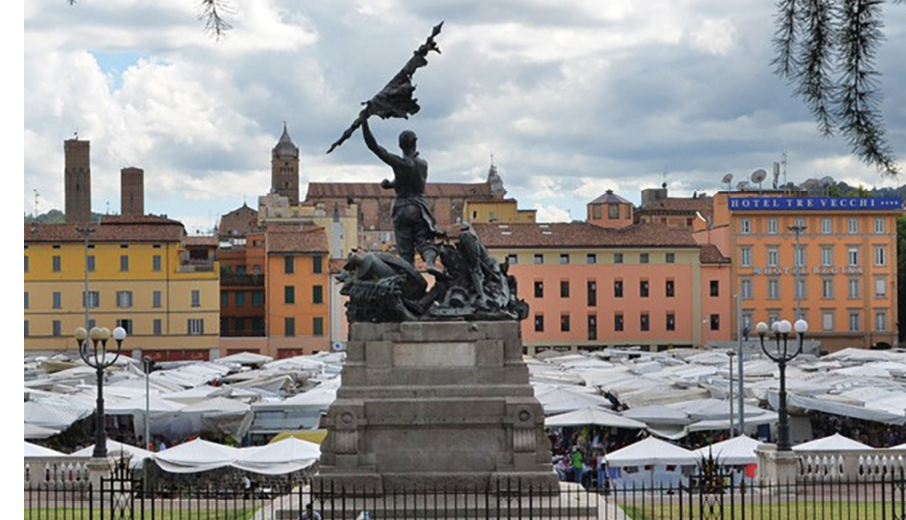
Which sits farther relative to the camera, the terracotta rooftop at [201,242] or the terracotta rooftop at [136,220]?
the terracotta rooftop at [201,242]

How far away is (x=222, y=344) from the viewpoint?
78188mm

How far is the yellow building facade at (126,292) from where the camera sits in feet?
253

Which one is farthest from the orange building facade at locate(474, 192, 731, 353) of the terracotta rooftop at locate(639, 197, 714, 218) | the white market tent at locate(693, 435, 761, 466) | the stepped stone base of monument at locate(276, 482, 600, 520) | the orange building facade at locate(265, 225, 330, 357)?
the stepped stone base of monument at locate(276, 482, 600, 520)

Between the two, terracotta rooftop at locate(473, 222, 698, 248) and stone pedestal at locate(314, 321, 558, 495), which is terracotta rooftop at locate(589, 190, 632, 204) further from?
stone pedestal at locate(314, 321, 558, 495)

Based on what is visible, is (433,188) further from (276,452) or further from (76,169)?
(276,452)

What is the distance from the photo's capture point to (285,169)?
17912cm

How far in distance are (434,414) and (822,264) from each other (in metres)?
67.2

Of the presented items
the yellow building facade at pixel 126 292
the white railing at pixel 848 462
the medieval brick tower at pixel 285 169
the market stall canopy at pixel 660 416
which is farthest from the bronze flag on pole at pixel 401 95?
the medieval brick tower at pixel 285 169

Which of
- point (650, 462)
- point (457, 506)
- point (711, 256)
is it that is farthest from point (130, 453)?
point (711, 256)

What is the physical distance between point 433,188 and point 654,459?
121 meters

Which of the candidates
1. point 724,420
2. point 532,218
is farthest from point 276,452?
point 532,218

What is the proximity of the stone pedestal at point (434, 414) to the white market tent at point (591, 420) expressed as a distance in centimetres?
1108

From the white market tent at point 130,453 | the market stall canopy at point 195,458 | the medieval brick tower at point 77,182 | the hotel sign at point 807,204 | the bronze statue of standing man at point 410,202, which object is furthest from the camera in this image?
the medieval brick tower at point 77,182

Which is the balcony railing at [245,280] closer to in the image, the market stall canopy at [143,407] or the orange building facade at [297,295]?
the orange building facade at [297,295]
